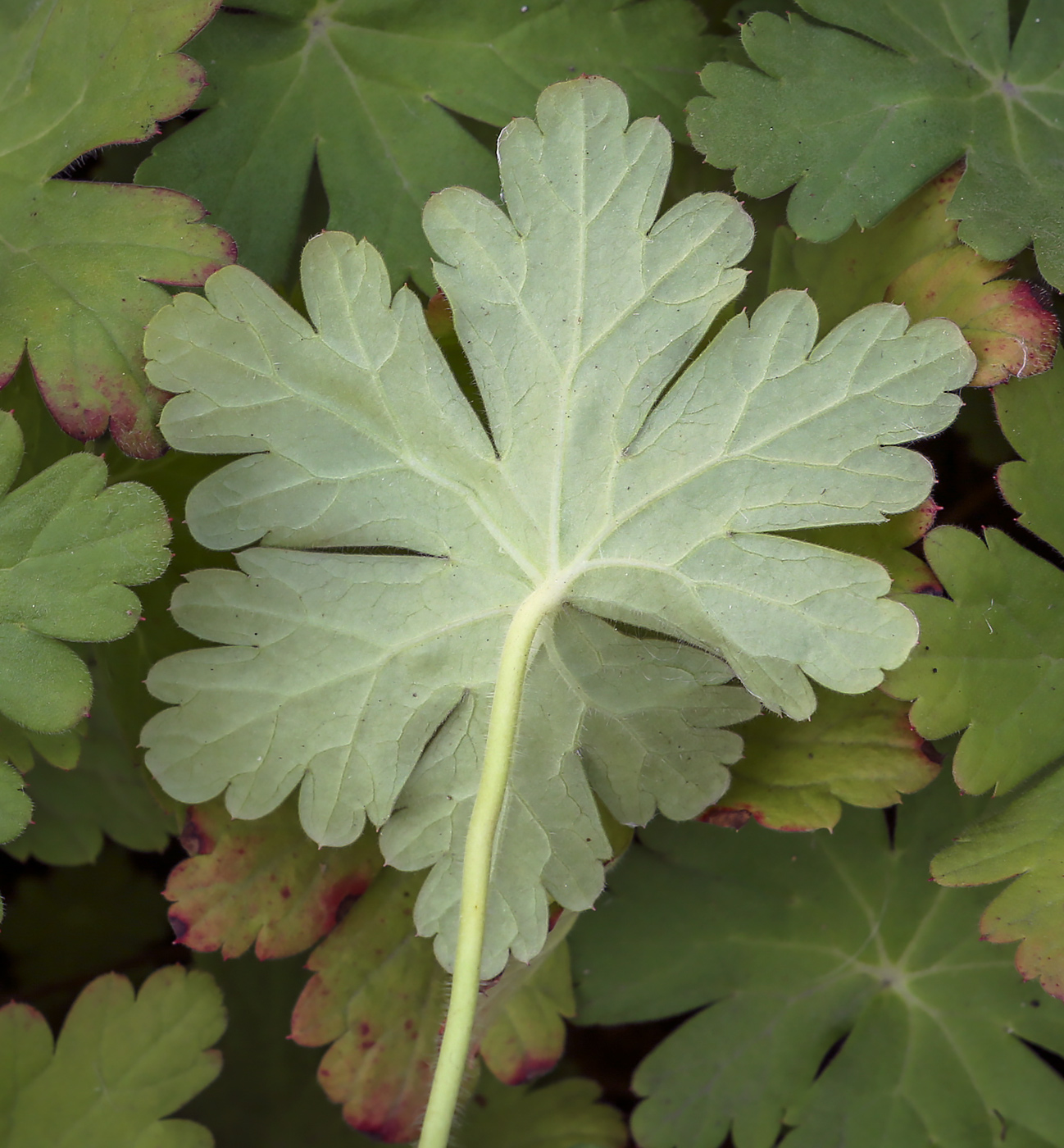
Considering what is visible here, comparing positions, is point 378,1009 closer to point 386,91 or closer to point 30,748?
point 30,748

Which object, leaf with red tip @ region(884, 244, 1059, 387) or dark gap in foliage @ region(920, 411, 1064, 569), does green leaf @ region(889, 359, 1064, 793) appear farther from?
dark gap in foliage @ region(920, 411, 1064, 569)

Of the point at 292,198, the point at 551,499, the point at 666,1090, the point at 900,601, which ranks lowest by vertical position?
the point at 666,1090

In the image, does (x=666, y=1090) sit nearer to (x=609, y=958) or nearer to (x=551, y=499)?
(x=609, y=958)

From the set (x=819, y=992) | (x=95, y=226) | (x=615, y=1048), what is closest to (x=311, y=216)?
(x=95, y=226)

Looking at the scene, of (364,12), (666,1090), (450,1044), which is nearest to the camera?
(450,1044)

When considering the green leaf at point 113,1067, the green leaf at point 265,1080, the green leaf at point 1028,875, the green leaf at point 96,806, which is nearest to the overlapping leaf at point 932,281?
the green leaf at point 1028,875

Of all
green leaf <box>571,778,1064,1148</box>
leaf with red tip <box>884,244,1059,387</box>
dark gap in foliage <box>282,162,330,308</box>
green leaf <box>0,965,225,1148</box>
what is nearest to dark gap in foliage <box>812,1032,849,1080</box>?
green leaf <box>571,778,1064,1148</box>

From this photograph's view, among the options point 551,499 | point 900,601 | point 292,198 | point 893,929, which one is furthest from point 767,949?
point 292,198
